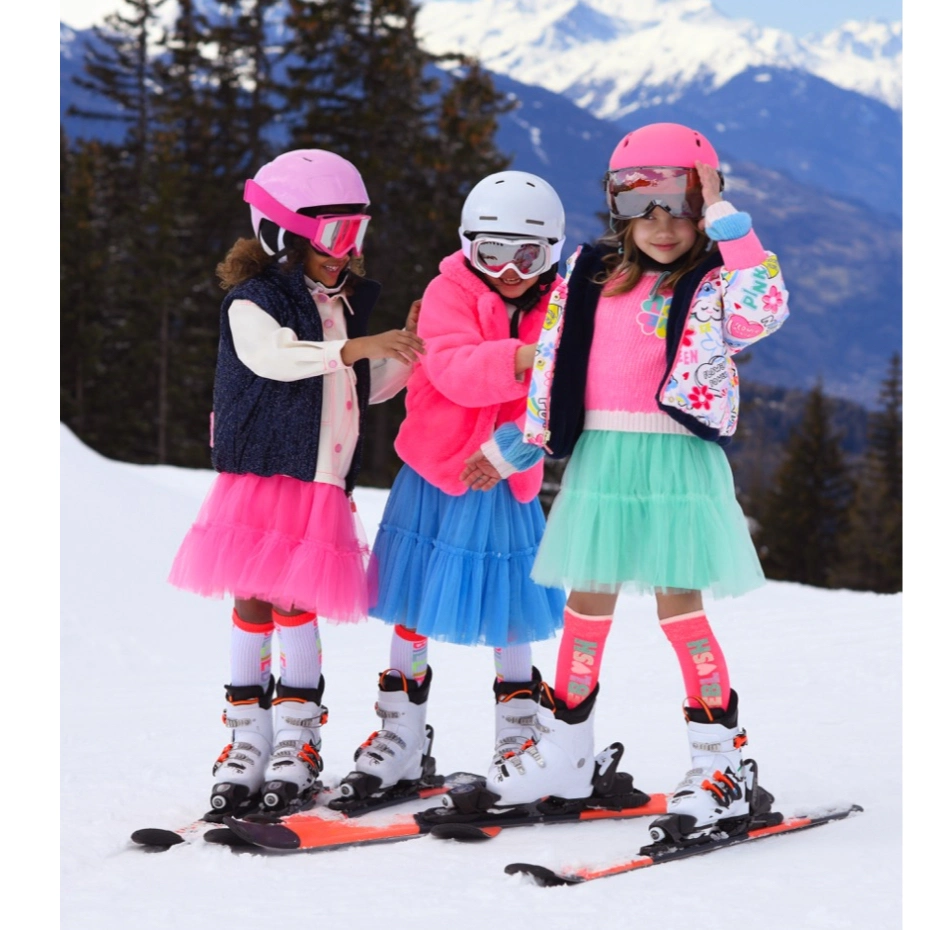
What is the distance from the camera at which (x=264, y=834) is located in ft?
9.73

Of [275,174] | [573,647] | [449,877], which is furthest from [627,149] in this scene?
[449,877]

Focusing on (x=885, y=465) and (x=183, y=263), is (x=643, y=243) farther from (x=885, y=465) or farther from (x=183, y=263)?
(x=885, y=465)

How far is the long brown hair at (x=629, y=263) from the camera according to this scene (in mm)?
3024

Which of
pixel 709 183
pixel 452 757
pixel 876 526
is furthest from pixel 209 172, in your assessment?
pixel 709 183

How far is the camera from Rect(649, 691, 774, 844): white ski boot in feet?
9.57

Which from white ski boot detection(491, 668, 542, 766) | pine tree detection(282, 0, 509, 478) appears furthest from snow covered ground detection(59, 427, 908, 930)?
pine tree detection(282, 0, 509, 478)

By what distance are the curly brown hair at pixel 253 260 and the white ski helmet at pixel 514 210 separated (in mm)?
450

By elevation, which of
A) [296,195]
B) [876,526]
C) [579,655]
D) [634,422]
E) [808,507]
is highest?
[296,195]

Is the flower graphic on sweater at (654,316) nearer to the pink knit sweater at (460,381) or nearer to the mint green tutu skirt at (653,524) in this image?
the mint green tutu skirt at (653,524)

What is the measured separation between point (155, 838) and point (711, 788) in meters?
1.35

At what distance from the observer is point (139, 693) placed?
18.0 feet

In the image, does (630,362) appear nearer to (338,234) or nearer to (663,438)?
(663,438)

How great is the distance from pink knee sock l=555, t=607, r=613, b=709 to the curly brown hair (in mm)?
1202

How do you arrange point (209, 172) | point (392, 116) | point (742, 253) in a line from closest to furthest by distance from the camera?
point (742, 253) → point (392, 116) → point (209, 172)
